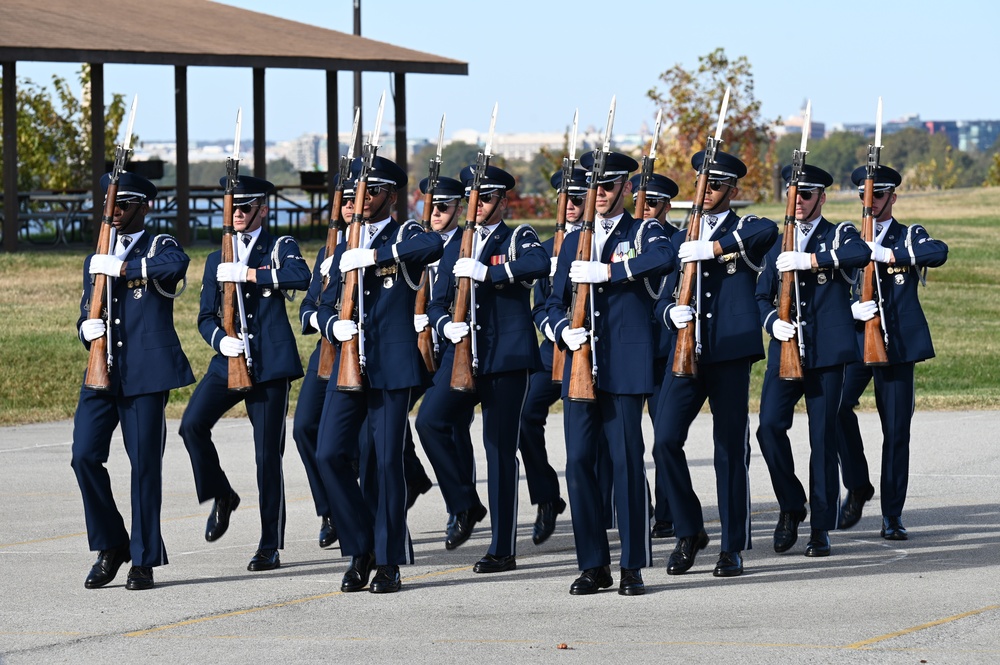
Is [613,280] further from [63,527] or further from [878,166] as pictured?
[63,527]

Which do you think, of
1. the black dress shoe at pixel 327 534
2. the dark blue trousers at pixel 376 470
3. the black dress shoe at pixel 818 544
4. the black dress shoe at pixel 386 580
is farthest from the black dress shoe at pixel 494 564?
the black dress shoe at pixel 818 544

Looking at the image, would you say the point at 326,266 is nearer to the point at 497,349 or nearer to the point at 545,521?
the point at 497,349

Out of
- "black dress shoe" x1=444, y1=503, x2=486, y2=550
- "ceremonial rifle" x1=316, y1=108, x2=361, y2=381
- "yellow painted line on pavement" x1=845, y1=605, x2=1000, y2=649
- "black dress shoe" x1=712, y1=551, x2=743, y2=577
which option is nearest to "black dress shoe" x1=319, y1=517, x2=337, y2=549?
"black dress shoe" x1=444, y1=503, x2=486, y2=550

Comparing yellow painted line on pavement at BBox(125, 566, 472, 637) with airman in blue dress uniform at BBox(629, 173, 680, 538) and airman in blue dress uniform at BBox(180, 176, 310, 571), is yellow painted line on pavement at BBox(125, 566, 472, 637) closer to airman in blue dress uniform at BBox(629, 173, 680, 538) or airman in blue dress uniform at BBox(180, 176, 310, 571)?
airman in blue dress uniform at BBox(180, 176, 310, 571)

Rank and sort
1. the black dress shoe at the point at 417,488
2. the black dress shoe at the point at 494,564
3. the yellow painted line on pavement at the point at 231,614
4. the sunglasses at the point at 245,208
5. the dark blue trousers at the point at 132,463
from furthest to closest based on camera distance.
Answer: the black dress shoe at the point at 417,488 → the sunglasses at the point at 245,208 → the black dress shoe at the point at 494,564 → the dark blue trousers at the point at 132,463 → the yellow painted line on pavement at the point at 231,614

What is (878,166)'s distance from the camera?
34.2 ft

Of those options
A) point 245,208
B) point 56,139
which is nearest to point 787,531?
point 245,208

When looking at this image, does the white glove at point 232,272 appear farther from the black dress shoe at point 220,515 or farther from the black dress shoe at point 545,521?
the black dress shoe at point 545,521

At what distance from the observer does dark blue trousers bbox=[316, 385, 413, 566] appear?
29.1 ft

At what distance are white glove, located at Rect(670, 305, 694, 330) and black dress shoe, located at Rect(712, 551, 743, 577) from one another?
45.6 inches

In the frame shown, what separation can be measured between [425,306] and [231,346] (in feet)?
4.11

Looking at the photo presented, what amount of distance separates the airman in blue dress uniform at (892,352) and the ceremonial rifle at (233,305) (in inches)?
132

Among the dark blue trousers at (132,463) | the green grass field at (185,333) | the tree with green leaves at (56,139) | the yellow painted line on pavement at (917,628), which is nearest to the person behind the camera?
the yellow painted line on pavement at (917,628)

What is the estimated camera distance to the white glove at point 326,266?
9945mm
